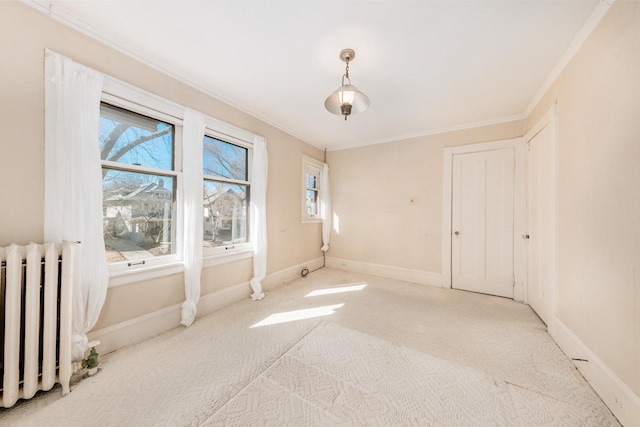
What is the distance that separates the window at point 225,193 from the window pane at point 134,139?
1.49ft

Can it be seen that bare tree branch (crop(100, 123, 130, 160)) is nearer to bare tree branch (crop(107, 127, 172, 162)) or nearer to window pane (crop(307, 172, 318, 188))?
bare tree branch (crop(107, 127, 172, 162))

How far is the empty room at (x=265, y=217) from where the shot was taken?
139 centimetres

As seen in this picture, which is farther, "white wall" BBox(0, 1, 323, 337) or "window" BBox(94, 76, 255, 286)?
"window" BBox(94, 76, 255, 286)

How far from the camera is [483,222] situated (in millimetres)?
3414

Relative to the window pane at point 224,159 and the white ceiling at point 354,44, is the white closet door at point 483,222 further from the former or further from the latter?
the window pane at point 224,159

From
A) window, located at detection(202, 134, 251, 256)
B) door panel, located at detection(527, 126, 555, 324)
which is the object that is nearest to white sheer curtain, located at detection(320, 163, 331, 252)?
window, located at detection(202, 134, 251, 256)

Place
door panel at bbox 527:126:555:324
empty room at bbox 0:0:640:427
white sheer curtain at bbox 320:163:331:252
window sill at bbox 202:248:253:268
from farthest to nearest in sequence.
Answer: white sheer curtain at bbox 320:163:331:252 < window sill at bbox 202:248:253:268 < door panel at bbox 527:126:555:324 < empty room at bbox 0:0:640:427

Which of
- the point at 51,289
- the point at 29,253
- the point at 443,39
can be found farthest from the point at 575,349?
the point at 29,253

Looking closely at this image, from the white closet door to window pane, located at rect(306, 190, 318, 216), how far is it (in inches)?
101

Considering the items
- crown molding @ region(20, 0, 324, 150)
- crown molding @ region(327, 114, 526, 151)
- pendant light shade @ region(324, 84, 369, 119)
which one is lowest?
pendant light shade @ region(324, 84, 369, 119)

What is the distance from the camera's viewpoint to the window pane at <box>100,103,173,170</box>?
1.96 m

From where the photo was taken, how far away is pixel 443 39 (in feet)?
6.02

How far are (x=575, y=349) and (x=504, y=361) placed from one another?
1.84 ft

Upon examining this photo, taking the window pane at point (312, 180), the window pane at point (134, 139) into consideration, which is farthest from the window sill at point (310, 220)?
the window pane at point (134, 139)
